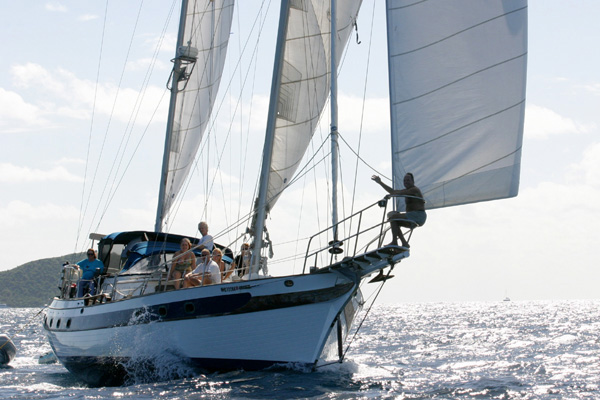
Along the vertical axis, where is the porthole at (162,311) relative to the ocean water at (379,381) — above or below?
above

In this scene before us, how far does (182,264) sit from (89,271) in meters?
4.19

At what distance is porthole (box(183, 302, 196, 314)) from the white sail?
4767mm

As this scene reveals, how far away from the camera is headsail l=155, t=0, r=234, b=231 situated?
24.6 metres

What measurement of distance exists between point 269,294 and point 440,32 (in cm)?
574

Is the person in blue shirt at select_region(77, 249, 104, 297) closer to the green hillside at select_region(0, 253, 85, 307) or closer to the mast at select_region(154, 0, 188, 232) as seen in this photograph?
the mast at select_region(154, 0, 188, 232)

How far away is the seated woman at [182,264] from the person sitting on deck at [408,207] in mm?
4625

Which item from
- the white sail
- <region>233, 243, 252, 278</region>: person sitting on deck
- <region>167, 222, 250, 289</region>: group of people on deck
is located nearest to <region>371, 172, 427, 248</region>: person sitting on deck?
the white sail

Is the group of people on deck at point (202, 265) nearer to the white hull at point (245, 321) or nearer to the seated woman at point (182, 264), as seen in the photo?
the seated woman at point (182, 264)

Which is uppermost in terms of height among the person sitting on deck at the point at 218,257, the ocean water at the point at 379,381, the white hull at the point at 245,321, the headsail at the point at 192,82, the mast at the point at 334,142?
the headsail at the point at 192,82

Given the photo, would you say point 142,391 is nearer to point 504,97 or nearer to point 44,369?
point 504,97

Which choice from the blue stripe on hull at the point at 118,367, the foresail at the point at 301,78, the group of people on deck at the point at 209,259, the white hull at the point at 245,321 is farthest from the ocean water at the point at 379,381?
the foresail at the point at 301,78

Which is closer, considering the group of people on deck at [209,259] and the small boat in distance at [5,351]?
the group of people on deck at [209,259]

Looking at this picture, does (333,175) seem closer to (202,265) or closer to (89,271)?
(202,265)

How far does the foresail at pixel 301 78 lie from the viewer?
16.9 metres
